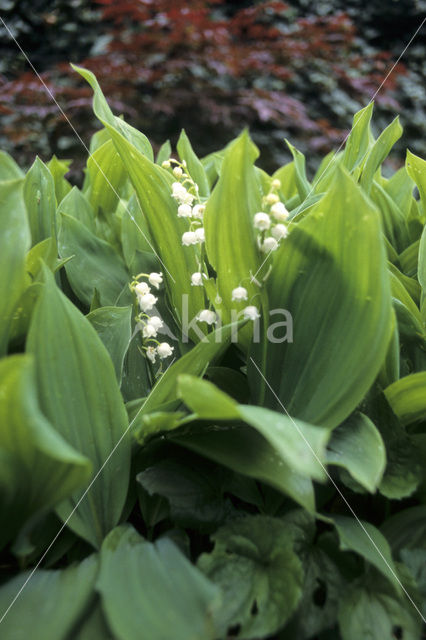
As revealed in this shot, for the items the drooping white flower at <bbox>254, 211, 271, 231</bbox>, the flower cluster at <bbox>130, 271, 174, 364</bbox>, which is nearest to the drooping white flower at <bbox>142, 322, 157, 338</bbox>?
the flower cluster at <bbox>130, 271, 174, 364</bbox>

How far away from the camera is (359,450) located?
0.60m

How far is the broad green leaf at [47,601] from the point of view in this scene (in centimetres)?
50

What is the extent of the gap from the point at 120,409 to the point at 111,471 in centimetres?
8

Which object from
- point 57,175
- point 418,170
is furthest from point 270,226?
point 57,175

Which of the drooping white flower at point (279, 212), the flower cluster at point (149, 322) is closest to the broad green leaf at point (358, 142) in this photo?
the drooping white flower at point (279, 212)

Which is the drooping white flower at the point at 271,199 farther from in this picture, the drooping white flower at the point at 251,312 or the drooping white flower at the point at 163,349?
the drooping white flower at the point at 163,349

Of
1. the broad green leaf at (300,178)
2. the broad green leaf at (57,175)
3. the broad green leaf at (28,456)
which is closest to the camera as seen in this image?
the broad green leaf at (28,456)

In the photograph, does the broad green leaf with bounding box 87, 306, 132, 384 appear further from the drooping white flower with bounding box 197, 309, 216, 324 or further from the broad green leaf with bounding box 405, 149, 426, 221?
the broad green leaf with bounding box 405, 149, 426, 221

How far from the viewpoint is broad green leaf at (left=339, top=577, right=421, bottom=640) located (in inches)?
21.6

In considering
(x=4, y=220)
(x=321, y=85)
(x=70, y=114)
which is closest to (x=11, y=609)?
(x=4, y=220)

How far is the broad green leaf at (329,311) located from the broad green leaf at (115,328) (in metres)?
0.18

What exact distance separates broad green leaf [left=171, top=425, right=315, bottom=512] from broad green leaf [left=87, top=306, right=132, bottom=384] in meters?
0.16

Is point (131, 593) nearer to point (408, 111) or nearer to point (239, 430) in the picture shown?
point (239, 430)

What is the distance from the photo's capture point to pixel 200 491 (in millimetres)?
652
